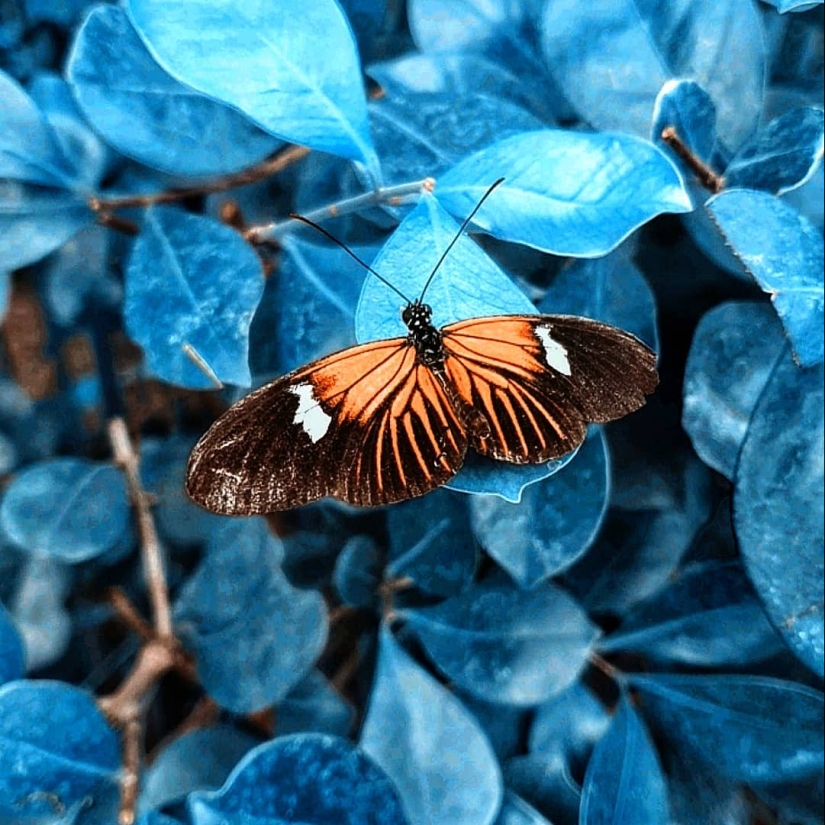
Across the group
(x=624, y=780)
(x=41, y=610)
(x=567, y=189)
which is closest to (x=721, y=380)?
(x=567, y=189)

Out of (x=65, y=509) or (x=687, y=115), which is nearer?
(x=687, y=115)

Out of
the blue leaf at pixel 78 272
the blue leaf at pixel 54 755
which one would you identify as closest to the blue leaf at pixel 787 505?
the blue leaf at pixel 54 755

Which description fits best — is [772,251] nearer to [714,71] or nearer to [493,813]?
[714,71]

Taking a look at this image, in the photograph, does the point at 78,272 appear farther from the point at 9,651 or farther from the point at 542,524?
the point at 542,524

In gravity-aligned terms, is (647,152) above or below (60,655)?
above

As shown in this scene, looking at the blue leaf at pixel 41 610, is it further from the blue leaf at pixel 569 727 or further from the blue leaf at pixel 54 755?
the blue leaf at pixel 569 727

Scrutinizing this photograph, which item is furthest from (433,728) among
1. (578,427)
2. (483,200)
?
(483,200)

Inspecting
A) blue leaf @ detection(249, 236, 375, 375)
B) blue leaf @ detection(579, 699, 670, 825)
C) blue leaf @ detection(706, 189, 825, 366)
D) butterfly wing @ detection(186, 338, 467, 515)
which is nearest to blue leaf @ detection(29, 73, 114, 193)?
blue leaf @ detection(249, 236, 375, 375)
